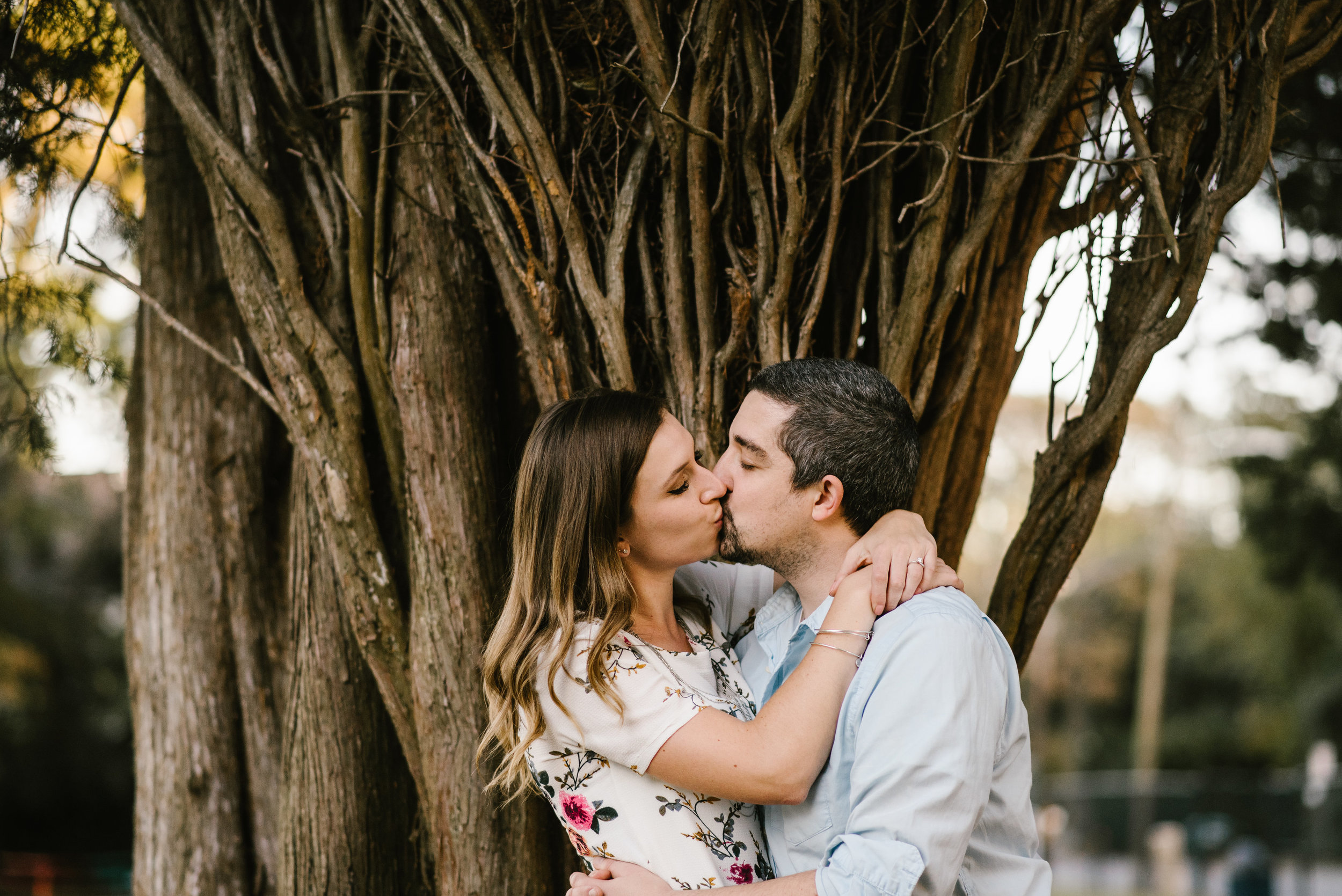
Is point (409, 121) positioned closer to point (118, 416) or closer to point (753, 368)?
point (753, 368)

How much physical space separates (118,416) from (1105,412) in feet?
14.2

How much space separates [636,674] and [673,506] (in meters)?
0.35

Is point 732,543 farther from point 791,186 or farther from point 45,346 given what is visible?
point 45,346

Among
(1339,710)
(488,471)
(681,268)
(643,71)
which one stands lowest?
(1339,710)

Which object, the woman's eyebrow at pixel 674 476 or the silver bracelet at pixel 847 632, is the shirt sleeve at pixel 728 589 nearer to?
the woman's eyebrow at pixel 674 476

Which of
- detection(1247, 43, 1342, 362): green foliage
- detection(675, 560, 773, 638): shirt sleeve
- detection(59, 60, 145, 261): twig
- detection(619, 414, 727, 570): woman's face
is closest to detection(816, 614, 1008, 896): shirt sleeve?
detection(619, 414, 727, 570): woman's face

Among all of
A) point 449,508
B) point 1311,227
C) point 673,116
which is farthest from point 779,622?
point 1311,227

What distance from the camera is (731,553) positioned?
6.88 ft

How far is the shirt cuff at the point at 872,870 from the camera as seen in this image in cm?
156

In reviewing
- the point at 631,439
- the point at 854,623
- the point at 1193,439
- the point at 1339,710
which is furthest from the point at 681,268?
the point at 1339,710

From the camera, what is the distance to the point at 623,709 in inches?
70.4

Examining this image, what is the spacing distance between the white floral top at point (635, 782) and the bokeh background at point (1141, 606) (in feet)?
4.02

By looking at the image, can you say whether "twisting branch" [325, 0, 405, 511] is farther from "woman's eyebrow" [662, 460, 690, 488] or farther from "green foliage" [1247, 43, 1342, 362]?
"green foliage" [1247, 43, 1342, 362]

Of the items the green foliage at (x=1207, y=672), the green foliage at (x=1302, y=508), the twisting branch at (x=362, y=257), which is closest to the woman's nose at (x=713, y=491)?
the twisting branch at (x=362, y=257)
